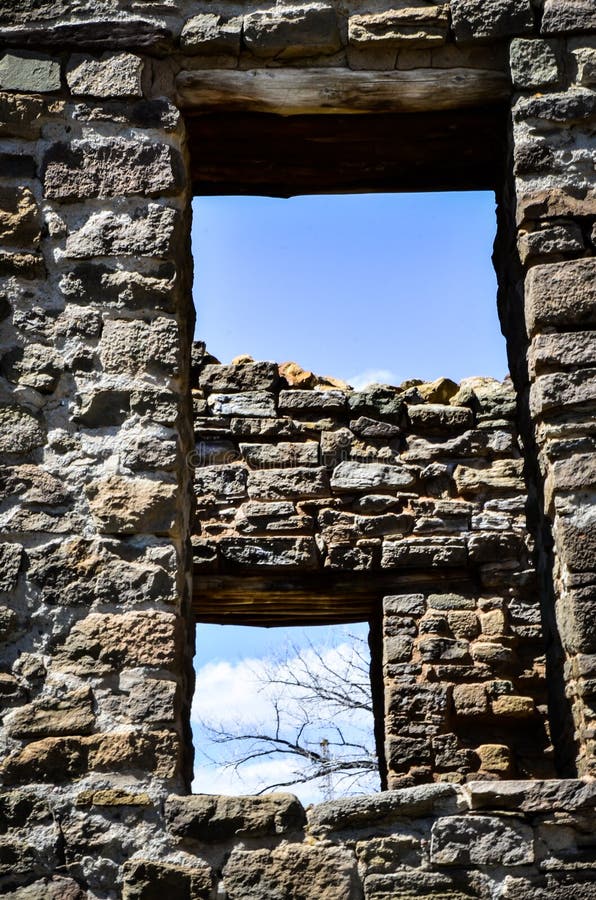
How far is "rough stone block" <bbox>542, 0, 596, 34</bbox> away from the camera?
3506 millimetres

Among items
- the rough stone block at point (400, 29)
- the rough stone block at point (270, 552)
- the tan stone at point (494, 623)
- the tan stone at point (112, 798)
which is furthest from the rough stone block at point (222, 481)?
the tan stone at point (112, 798)

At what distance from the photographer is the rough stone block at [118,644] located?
2.97 metres

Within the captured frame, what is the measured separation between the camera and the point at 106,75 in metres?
3.49

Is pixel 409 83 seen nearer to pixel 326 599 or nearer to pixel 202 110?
pixel 202 110

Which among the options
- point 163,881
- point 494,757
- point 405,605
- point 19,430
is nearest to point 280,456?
point 405,605

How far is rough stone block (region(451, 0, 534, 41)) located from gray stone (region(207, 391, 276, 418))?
300cm

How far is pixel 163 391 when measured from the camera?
127 inches

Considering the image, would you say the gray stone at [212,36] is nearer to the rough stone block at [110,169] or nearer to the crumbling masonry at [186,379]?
the crumbling masonry at [186,379]

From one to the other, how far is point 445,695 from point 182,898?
3133 mm

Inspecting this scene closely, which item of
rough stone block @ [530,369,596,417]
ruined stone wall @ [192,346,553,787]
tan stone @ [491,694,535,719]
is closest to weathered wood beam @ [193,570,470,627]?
ruined stone wall @ [192,346,553,787]

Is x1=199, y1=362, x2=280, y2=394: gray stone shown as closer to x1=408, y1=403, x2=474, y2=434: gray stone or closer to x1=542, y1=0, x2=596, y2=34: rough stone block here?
x1=408, y1=403, x2=474, y2=434: gray stone

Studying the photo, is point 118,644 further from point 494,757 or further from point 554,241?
point 494,757

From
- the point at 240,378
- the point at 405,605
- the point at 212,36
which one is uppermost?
the point at 240,378

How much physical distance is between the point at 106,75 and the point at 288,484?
2.95 meters
